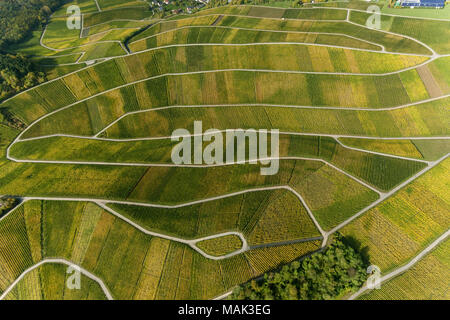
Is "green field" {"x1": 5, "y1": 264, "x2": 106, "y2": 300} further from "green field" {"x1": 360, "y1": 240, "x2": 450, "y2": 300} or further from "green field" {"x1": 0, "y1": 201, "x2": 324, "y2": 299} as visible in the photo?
"green field" {"x1": 360, "y1": 240, "x2": 450, "y2": 300}

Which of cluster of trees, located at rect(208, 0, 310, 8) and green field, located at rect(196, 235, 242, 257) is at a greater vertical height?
cluster of trees, located at rect(208, 0, 310, 8)

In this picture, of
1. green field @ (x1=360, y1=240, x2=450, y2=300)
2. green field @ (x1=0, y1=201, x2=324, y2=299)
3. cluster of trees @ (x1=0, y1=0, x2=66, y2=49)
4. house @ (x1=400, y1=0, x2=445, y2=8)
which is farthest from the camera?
cluster of trees @ (x1=0, y1=0, x2=66, y2=49)

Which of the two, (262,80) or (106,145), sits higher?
(262,80)

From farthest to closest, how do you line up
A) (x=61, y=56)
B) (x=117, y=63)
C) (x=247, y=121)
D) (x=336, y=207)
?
(x=61, y=56) → (x=117, y=63) → (x=247, y=121) → (x=336, y=207)

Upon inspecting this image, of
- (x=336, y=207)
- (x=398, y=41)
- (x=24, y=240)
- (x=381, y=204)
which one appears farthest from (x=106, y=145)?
(x=398, y=41)

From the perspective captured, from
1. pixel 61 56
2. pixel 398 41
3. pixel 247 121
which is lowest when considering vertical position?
pixel 247 121

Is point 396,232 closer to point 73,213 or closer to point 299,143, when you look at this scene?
point 299,143

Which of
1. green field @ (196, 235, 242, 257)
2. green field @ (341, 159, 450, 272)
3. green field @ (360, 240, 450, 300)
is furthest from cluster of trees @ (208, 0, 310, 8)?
green field @ (360, 240, 450, 300)
